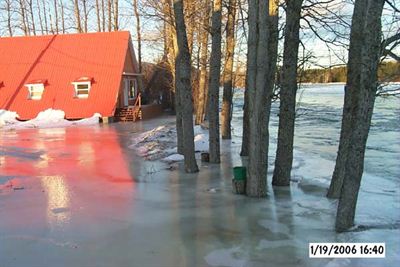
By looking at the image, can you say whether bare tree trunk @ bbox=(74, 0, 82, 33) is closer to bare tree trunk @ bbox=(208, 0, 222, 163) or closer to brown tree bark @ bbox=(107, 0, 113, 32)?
brown tree bark @ bbox=(107, 0, 113, 32)

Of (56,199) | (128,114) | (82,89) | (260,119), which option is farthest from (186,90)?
(82,89)

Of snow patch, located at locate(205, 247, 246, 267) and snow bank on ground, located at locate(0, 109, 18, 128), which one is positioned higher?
snow patch, located at locate(205, 247, 246, 267)

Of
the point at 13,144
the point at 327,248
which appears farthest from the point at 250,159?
the point at 13,144

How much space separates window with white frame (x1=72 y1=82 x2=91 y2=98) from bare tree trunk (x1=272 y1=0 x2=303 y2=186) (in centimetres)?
2308

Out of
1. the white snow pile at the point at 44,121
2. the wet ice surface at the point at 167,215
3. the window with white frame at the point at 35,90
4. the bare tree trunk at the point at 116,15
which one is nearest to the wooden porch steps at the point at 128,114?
the white snow pile at the point at 44,121

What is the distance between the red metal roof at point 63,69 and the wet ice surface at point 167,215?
16228mm

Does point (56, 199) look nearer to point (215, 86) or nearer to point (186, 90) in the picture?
point (186, 90)

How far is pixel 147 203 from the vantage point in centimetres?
900

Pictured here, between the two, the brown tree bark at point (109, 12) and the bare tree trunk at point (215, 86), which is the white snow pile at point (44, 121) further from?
the brown tree bark at point (109, 12)

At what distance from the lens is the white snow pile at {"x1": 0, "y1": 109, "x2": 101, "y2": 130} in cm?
2797

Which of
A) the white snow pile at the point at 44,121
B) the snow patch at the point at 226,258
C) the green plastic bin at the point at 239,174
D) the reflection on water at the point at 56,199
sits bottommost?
the white snow pile at the point at 44,121

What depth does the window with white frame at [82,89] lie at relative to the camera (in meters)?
31.6

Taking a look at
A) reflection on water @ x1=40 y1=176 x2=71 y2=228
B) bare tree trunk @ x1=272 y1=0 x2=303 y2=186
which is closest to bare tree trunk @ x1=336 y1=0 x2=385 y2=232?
bare tree trunk @ x1=272 y1=0 x2=303 y2=186

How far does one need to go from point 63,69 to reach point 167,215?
26619 millimetres
